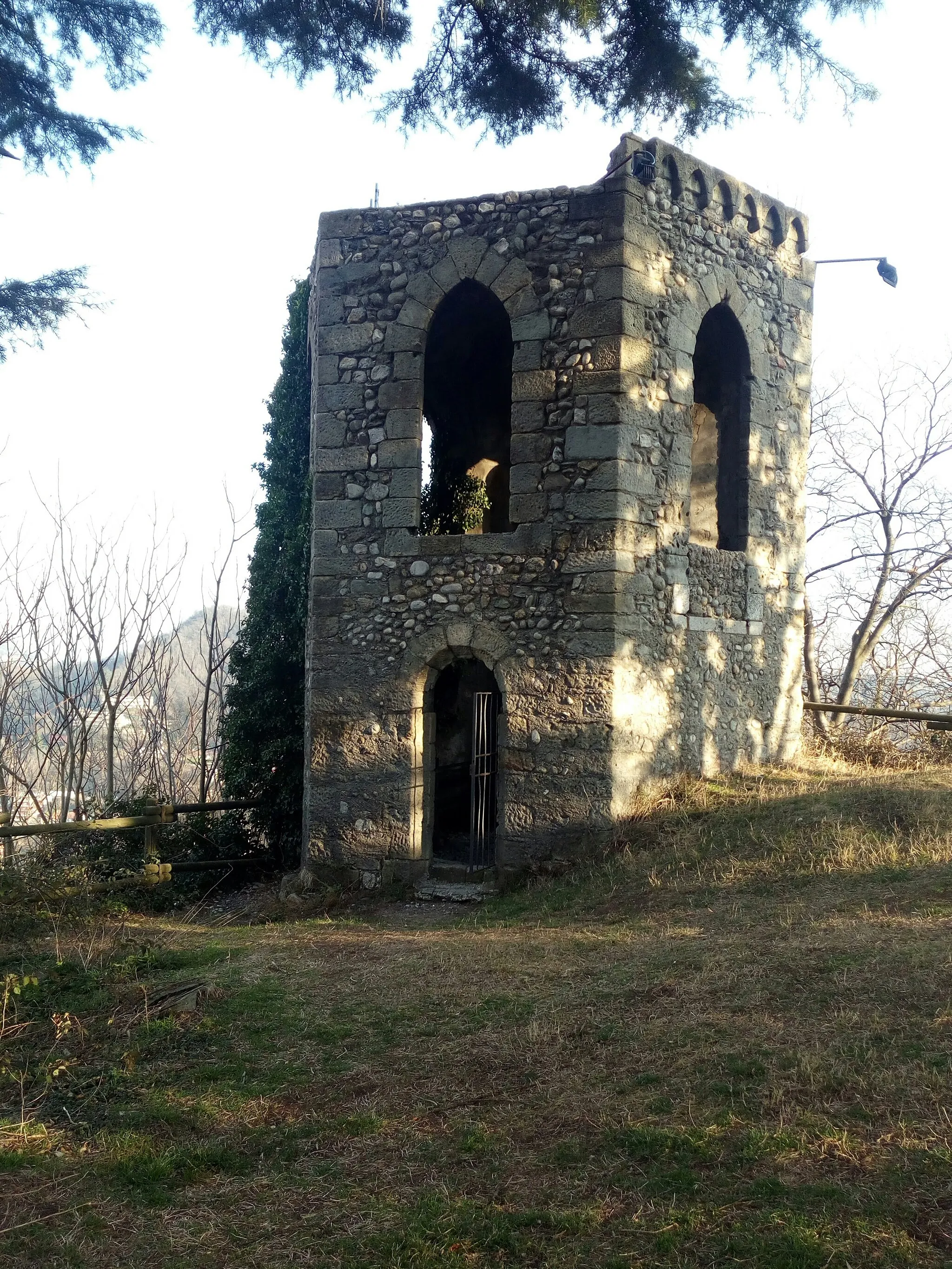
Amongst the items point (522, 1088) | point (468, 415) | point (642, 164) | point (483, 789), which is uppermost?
point (642, 164)

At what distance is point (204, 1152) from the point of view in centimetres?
431

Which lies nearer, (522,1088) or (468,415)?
(522,1088)

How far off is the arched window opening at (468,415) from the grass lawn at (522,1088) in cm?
535

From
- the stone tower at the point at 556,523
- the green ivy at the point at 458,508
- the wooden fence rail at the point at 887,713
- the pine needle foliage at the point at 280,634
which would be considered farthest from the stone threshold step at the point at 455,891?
the wooden fence rail at the point at 887,713

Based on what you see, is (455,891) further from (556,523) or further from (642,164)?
(642,164)

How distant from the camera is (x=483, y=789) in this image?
1012 cm

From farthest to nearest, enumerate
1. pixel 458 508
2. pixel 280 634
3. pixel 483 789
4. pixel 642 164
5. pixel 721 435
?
1. pixel 458 508
2. pixel 280 634
3. pixel 721 435
4. pixel 483 789
5. pixel 642 164

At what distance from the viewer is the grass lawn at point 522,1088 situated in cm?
362

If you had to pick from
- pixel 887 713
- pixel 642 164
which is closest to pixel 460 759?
pixel 887 713

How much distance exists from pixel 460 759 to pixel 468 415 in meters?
4.02

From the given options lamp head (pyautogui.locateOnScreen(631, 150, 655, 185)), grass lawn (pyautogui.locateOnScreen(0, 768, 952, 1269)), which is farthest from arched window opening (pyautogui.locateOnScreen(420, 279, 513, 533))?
grass lawn (pyautogui.locateOnScreen(0, 768, 952, 1269))

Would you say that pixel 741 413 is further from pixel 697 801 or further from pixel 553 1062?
pixel 553 1062

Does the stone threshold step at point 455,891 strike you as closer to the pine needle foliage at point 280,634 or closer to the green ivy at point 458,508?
the pine needle foliage at point 280,634

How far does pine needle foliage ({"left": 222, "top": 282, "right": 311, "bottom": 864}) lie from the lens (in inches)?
425
